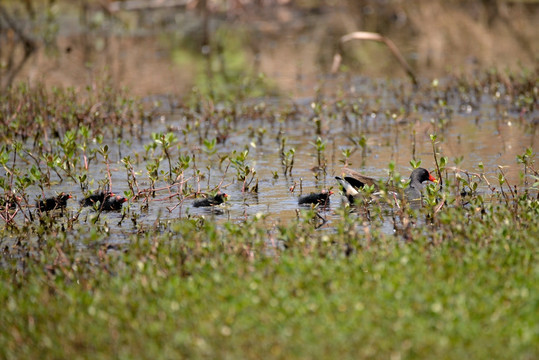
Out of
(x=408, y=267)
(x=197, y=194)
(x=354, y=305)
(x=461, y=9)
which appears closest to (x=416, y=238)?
(x=408, y=267)

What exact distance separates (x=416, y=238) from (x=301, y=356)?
9.50 ft

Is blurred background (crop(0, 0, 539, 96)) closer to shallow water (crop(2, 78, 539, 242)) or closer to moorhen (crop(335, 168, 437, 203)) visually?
shallow water (crop(2, 78, 539, 242))

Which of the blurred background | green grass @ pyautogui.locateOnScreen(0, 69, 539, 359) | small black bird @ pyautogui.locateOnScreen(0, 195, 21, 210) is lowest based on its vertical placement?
green grass @ pyautogui.locateOnScreen(0, 69, 539, 359)

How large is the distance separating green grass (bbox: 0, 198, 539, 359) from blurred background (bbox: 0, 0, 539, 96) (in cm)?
1034

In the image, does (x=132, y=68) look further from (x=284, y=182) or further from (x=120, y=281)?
(x=120, y=281)

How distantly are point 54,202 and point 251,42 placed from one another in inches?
855

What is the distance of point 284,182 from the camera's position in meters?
12.0

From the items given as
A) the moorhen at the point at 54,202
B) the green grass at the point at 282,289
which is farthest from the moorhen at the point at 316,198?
the moorhen at the point at 54,202

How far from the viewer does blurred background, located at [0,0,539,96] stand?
22.5 m

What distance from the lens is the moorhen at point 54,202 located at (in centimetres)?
1032

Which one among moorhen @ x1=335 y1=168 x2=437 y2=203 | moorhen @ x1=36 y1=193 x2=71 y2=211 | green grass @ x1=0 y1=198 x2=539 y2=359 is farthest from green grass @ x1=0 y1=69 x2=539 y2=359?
moorhen @ x1=335 y1=168 x2=437 y2=203

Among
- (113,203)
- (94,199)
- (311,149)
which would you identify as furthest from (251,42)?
(113,203)

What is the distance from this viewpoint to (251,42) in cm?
3159

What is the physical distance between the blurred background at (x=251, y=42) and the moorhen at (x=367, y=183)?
7424 millimetres
